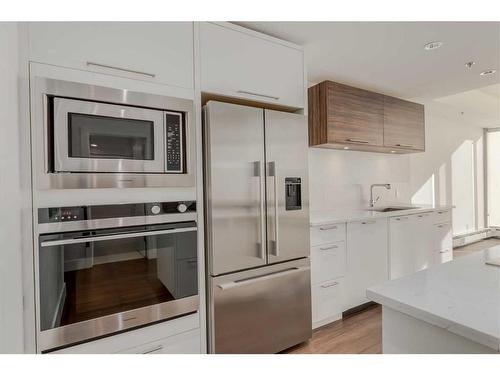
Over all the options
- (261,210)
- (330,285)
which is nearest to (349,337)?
(330,285)

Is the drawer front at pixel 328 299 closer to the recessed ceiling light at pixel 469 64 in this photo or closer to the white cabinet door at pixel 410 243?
the white cabinet door at pixel 410 243

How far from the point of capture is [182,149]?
1586 mm

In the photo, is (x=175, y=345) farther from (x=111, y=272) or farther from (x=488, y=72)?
(x=488, y=72)

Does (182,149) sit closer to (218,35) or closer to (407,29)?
(218,35)

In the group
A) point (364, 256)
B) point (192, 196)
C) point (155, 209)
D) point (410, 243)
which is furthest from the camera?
point (410, 243)

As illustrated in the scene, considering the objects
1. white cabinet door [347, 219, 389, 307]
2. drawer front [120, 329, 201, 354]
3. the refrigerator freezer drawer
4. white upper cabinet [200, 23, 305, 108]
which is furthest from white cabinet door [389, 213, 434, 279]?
drawer front [120, 329, 201, 354]

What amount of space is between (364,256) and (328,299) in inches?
22.6

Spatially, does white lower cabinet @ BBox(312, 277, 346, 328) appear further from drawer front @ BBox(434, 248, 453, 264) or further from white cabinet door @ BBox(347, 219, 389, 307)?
drawer front @ BBox(434, 248, 453, 264)

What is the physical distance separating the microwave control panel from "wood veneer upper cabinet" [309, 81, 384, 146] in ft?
5.16

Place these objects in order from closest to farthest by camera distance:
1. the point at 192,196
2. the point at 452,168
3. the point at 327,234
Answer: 1. the point at 192,196
2. the point at 327,234
3. the point at 452,168

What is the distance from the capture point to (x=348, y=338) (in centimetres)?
218

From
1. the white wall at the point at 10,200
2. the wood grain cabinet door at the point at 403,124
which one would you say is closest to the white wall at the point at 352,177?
the wood grain cabinet door at the point at 403,124

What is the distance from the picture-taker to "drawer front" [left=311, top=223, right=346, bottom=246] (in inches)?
89.2

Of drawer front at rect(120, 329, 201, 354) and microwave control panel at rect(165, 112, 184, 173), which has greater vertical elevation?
microwave control panel at rect(165, 112, 184, 173)
